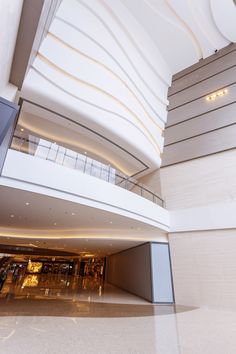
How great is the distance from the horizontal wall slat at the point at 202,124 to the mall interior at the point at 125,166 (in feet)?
0.23

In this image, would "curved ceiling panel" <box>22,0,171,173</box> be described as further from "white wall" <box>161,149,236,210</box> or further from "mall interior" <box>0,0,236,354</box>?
"white wall" <box>161,149,236,210</box>

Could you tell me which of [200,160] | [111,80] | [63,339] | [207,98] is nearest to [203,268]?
[200,160]

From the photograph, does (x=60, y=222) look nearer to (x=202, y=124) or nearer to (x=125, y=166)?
(x=125, y=166)

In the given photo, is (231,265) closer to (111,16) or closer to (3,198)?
(3,198)

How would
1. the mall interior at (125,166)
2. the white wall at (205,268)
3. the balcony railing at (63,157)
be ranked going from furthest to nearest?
the white wall at (205,268) < the balcony railing at (63,157) < the mall interior at (125,166)

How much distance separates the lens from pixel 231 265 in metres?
8.03

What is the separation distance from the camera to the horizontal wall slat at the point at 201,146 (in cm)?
1009

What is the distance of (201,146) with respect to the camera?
10781 mm

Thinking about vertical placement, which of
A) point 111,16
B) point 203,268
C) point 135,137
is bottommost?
point 203,268

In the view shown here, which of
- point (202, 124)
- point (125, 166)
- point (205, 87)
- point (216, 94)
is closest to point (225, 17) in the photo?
point (205, 87)

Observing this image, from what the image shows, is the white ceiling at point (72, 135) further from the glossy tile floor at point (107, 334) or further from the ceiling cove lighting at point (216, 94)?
the glossy tile floor at point (107, 334)

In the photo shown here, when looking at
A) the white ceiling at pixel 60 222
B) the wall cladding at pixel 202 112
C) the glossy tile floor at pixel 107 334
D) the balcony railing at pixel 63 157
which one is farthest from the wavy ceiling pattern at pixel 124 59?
the glossy tile floor at pixel 107 334

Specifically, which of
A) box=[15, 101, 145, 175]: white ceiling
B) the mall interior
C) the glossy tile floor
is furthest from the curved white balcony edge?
box=[15, 101, 145, 175]: white ceiling

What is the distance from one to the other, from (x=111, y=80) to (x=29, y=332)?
1138 cm
